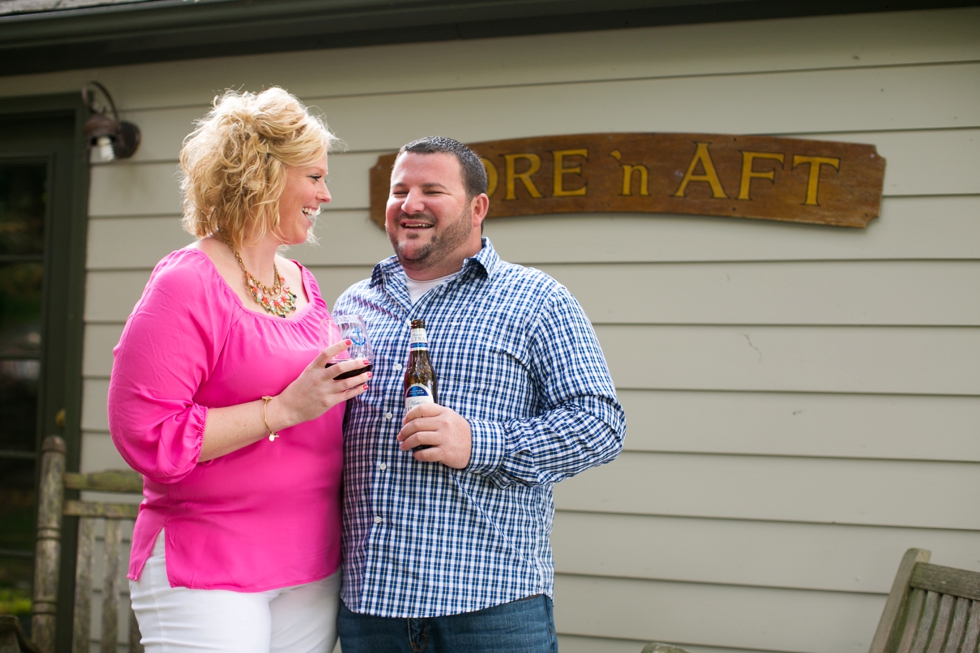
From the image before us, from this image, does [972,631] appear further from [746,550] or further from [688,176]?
[688,176]

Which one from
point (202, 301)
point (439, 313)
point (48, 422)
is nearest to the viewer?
point (202, 301)

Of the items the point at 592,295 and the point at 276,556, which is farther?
the point at 592,295

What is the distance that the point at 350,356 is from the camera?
5.39 ft

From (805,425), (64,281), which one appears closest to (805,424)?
(805,425)

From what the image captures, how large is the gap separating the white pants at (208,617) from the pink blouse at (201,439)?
1.1 inches

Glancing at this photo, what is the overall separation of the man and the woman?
0.43 feet

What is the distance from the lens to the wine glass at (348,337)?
1.60m

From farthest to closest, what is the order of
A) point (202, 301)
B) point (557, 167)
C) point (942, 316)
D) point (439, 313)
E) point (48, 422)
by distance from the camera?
point (48, 422) → point (557, 167) → point (942, 316) → point (439, 313) → point (202, 301)

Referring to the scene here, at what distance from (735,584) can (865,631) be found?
452 millimetres

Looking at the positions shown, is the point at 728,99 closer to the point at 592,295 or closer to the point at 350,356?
the point at 592,295

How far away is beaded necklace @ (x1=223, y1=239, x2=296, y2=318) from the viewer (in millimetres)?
1726

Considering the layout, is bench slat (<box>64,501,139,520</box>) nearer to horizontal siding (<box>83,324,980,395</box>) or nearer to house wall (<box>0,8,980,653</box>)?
house wall (<box>0,8,980,653</box>)

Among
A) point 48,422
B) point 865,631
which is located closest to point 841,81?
point 865,631

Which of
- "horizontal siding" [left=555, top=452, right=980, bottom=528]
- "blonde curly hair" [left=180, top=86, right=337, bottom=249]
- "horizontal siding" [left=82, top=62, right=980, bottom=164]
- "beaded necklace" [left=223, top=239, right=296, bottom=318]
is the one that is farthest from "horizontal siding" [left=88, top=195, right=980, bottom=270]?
"blonde curly hair" [left=180, top=86, right=337, bottom=249]
